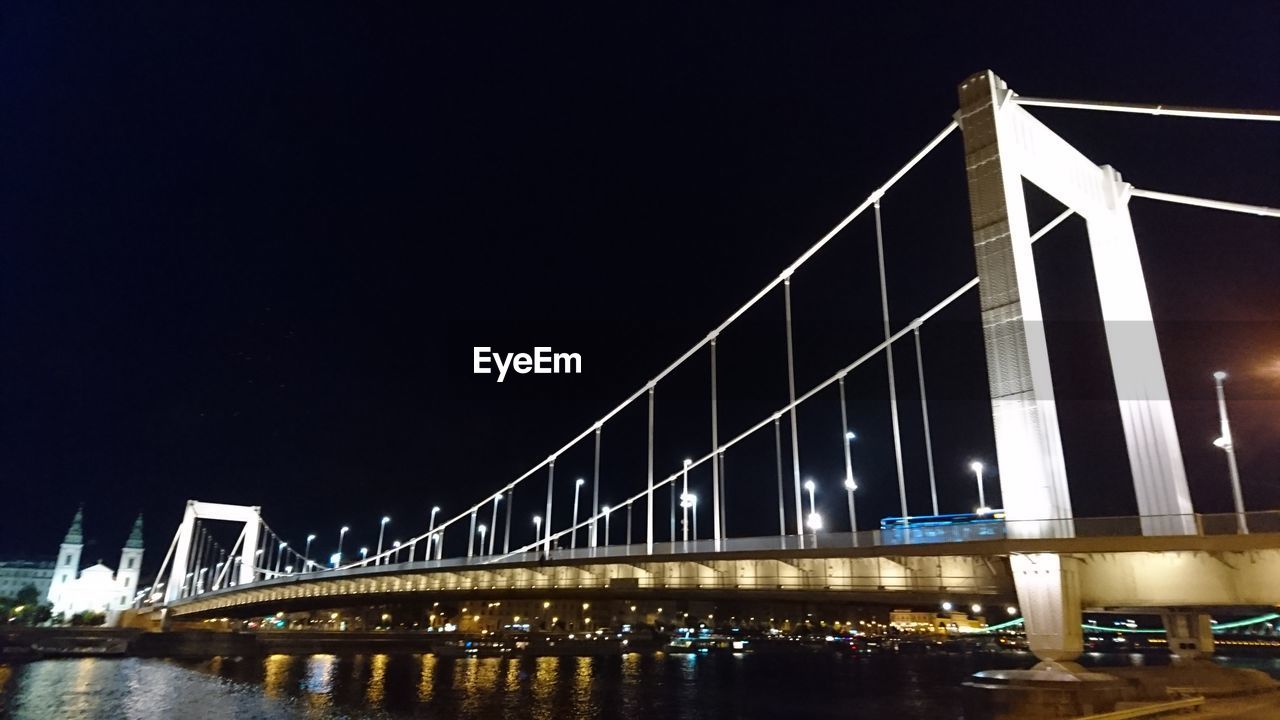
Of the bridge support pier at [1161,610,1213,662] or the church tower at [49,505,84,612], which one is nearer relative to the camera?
the bridge support pier at [1161,610,1213,662]

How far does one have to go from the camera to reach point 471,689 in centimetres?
4572

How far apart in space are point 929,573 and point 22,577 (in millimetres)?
157385

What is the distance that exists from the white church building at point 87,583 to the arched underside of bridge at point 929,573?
101700mm

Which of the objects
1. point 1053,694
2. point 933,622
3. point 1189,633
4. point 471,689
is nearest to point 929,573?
point 1053,694

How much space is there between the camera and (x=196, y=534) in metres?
114

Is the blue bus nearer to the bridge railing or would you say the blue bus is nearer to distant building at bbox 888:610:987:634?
the bridge railing

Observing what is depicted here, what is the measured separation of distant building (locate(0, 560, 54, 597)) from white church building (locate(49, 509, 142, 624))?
215 centimetres

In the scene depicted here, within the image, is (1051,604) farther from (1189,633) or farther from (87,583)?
(87,583)

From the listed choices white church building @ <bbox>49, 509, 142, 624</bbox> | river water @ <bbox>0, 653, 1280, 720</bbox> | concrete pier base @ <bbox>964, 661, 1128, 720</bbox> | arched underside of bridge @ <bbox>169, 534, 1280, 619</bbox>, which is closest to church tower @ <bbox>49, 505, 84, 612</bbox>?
white church building @ <bbox>49, 509, 142, 624</bbox>

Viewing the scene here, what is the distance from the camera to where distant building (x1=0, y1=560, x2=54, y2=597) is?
131625 millimetres

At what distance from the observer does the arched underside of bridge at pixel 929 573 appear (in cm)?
1825

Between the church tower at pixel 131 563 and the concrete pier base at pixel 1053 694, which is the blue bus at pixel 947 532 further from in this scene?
the church tower at pixel 131 563

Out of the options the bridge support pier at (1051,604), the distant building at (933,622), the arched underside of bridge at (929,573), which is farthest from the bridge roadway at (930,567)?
the distant building at (933,622)

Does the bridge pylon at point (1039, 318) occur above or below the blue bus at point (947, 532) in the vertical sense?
above
